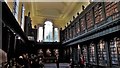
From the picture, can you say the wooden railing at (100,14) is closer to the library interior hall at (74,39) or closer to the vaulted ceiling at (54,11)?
the library interior hall at (74,39)

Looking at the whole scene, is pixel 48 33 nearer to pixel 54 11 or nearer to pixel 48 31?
pixel 48 31

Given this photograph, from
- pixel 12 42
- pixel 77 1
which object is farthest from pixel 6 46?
pixel 77 1

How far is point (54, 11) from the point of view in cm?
1898

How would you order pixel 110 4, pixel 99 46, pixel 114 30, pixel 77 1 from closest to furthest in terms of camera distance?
pixel 114 30 → pixel 110 4 → pixel 99 46 → pixel 77 1

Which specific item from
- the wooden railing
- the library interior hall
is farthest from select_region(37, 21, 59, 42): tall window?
the wooden railing

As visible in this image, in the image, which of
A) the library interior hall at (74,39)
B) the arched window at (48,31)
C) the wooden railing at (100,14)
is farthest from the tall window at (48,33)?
the wooden railing at (100,14)

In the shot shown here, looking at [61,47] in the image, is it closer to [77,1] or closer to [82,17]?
[77,1]

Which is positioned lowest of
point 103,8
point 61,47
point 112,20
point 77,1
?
point 61,47

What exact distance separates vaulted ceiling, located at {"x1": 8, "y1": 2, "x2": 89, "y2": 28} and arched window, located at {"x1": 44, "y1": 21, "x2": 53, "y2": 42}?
0.59m

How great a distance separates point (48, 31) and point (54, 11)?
2.84 meters

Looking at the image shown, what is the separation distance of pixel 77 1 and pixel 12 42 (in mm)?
9354

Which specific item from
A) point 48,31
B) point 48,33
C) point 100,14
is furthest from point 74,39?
point 48,31

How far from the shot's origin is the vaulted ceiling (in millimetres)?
15609

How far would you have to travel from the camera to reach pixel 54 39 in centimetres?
1986
